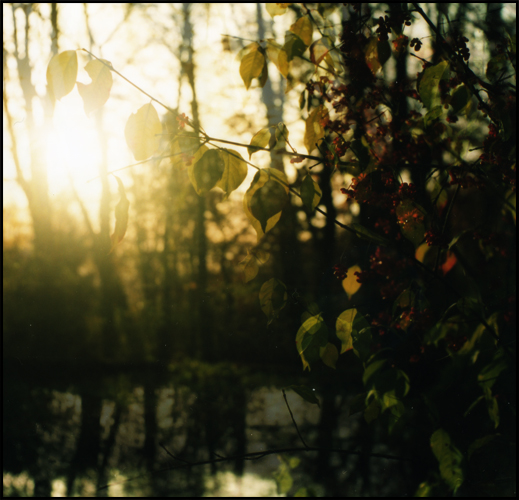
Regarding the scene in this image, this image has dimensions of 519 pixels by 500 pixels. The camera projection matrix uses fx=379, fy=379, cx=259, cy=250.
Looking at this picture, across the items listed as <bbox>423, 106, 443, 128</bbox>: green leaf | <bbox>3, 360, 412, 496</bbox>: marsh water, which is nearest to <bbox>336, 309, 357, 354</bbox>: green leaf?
<bbox>423, 106, 443, 128</bbox>: green leaf

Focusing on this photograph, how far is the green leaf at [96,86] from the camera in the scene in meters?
0.34

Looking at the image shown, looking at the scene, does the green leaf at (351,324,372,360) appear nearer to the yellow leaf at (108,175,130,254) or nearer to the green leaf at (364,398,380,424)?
the green leaf at (364,398,380,424)

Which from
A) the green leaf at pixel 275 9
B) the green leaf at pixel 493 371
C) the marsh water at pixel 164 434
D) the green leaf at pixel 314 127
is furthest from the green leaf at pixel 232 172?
the marsh water at pixel 164 434

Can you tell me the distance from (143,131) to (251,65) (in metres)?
0.15

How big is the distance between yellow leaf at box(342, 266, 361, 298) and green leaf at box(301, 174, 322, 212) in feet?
0.46

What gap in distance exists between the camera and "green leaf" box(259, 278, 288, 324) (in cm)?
42

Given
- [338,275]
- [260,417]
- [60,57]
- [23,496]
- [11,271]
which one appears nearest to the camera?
[60,57]

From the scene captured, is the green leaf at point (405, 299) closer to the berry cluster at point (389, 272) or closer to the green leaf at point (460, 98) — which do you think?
the berry cluster at point (389, 272)

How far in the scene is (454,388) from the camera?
0.52m

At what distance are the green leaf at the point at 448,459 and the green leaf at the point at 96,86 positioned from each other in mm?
501

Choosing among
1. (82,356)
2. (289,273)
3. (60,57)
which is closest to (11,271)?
(82,356)

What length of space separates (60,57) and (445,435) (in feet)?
1.83

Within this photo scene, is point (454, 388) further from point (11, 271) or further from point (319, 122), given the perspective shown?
point (11, 271)

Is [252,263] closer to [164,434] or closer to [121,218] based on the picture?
[121,218]
